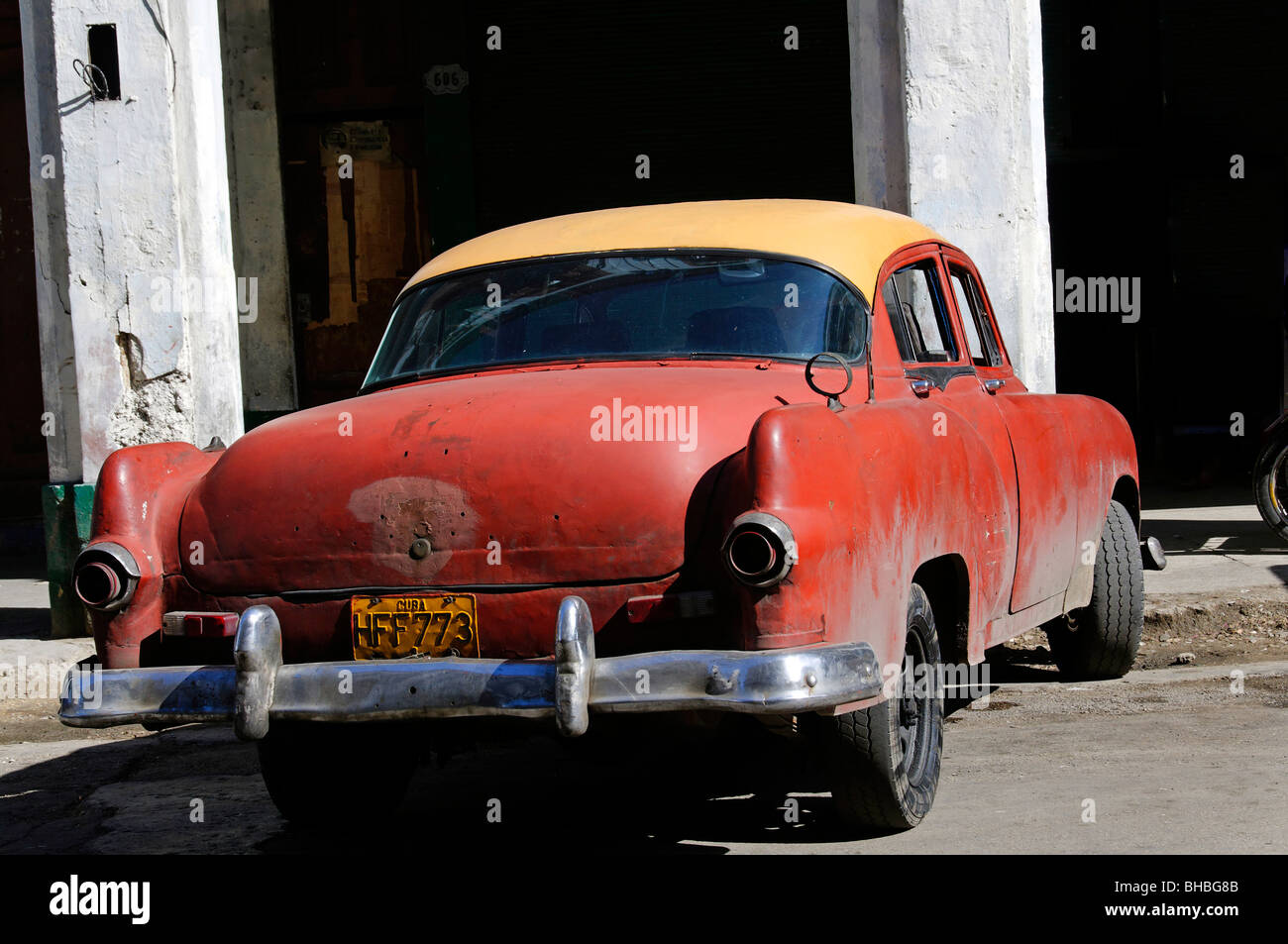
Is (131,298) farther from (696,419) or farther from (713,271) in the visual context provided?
(696,419)

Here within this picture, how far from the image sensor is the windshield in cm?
425

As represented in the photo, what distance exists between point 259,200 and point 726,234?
778cm

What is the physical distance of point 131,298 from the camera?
7.76 meters

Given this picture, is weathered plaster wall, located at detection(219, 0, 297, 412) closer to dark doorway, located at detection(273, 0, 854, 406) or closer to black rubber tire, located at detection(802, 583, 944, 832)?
dark doorway, located at detection(273, 0, 854, 406)

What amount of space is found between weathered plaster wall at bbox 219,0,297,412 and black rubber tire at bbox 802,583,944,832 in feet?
27.3

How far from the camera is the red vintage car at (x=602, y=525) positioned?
3330 millimetres

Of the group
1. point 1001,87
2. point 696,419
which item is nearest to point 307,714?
point 696,419

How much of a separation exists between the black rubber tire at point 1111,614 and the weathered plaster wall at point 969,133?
208cm

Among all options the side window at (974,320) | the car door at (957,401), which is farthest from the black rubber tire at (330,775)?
the side window at (974,320)

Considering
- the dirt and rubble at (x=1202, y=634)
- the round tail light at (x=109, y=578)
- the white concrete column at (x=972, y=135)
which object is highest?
the white concrete column at (x=972, y=135)

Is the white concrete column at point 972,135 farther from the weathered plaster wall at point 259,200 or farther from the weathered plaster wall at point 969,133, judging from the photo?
the weathered plaster wall at point 259,200

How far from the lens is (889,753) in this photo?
3.73 metres

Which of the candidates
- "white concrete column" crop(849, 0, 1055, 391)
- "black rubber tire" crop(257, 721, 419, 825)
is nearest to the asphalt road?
"black rubber tire" crop(257, 721, 419, 825)
